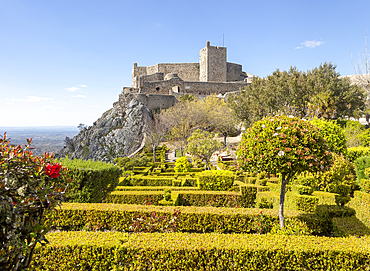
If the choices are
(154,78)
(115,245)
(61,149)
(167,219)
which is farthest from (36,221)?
(154,78)

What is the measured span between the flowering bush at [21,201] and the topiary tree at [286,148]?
4302mm

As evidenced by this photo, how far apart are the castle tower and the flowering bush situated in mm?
52170

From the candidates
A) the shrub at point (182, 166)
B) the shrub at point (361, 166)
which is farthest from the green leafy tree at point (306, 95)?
the shrub at point (361, 166)

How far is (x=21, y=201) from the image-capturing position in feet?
6.93

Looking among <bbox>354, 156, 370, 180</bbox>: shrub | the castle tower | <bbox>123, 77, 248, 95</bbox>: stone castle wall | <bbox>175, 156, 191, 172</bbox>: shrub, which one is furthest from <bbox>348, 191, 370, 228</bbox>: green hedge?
the castle tower

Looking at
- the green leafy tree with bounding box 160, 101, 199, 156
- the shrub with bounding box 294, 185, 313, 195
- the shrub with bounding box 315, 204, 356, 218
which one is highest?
the green leafy tree with bounding box 160, 101, 199, 156

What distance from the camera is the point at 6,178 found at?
2.01 meters

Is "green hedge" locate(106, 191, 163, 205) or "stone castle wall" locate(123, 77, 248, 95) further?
"stone castle wall" locate(123, 77, 248, 95)

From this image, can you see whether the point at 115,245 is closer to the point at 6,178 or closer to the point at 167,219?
the point at 167,219

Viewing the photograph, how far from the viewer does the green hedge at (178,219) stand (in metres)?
6.04

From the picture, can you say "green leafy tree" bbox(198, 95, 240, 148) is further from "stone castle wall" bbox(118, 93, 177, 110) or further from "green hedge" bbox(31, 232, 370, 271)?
"green hedge" bbox(31, 232, 370, 271)

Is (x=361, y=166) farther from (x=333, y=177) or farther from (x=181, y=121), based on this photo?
(x=181, y=121)

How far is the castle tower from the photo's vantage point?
5203cm

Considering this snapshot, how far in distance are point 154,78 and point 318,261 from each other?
5095 cm
